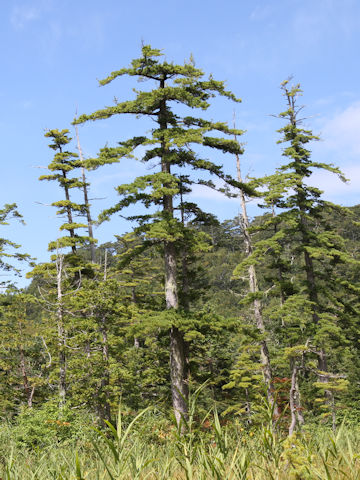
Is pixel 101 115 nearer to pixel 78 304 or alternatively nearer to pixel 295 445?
pixel 78 304

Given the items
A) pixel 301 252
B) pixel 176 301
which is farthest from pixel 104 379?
pixel 301 252

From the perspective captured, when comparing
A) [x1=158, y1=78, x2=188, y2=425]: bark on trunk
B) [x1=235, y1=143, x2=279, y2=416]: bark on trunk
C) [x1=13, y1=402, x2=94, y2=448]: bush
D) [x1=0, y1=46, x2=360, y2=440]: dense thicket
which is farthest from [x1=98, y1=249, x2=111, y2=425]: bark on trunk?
[x1=235, y1=143, x2=279, y2=416]: bark on trunk

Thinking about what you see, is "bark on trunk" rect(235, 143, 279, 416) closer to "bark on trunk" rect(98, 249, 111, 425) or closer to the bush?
"bark on trunk" rect(98, 249, 111, 425)

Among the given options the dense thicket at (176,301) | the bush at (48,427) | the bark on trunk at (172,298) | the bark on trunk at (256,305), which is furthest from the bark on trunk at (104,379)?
the bark on trunk at (256,305)

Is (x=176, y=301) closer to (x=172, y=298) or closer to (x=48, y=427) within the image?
(x=172, y=298)

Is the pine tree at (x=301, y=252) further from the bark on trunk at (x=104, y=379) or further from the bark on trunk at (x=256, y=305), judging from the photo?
the bark on trunk at (x=104, y=379)

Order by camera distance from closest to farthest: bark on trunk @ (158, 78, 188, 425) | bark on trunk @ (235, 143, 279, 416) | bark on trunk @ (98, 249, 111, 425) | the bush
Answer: the bush
bark on trunk @ (158, 78, 188, 425)
bark on trunk @ (98, 249, 111, 425)
bark on trunk @ (235, 143, 279, 416)

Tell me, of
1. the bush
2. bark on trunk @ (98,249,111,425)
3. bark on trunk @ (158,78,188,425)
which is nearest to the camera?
the bush

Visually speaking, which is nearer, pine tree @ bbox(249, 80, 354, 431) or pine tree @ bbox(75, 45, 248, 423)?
pine tree @ bbox(75, 45, 248, 423)

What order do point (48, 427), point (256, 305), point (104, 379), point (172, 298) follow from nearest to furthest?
point (48, 427) → point (172, 298) → point (104, 379) → point (256, 305)

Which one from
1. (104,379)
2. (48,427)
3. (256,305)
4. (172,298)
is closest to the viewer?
(48,427)

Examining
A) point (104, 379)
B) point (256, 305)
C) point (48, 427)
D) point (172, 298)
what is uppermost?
point (172, 298)

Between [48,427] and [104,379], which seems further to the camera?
[104,379]

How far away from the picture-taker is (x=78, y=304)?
18.2 m
